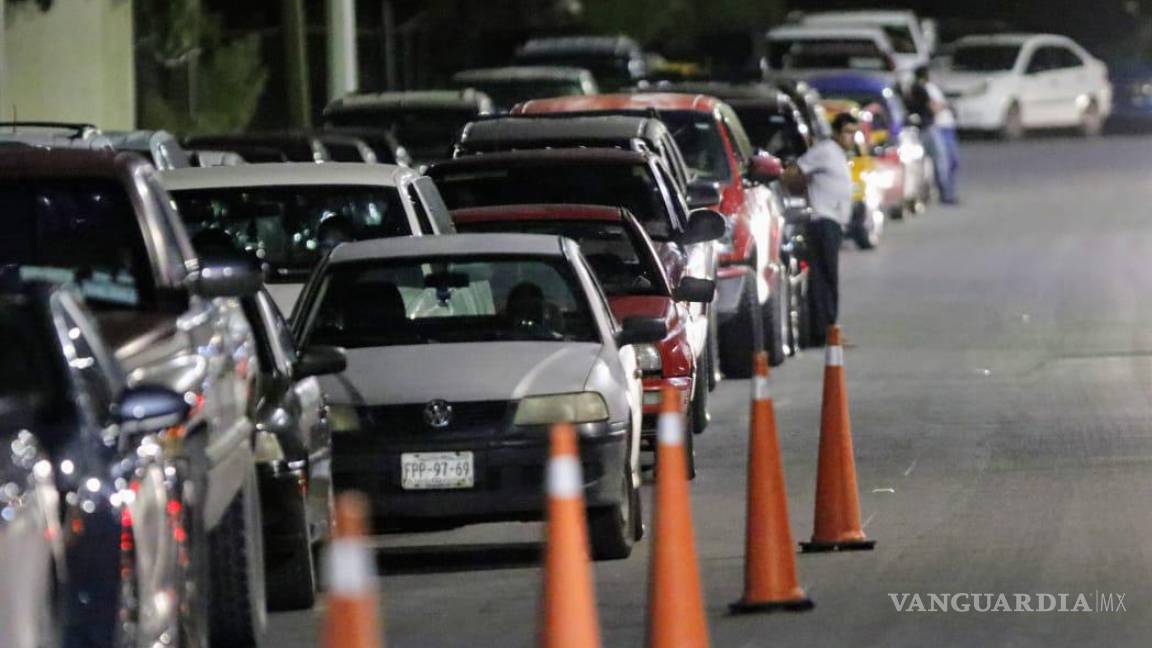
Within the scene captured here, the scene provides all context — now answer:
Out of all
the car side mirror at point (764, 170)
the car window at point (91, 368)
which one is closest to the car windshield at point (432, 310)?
the car window at point (91, 368)

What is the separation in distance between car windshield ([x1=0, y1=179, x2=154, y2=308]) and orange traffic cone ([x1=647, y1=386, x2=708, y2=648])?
80.9 inches

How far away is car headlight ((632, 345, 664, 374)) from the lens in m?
14.5

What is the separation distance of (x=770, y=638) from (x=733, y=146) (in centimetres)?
1144

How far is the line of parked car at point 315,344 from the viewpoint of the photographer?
25.0 ft

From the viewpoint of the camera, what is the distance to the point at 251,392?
410 inches

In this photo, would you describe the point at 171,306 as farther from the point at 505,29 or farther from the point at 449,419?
the point at 505,29

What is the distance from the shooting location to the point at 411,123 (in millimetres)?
28297

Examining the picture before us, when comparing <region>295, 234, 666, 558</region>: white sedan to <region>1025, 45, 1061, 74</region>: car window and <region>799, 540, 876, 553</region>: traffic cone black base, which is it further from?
<region>1025, 45, 1061, 74</region>: car window

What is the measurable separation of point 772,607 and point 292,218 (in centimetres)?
535

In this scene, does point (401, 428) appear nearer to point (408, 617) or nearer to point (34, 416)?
point (408, 617)

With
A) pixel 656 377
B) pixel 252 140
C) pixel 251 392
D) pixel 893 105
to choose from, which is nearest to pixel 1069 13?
pixel 893 105

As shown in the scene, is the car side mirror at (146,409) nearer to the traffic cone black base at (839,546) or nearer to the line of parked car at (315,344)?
the line of parked car at (315,344)

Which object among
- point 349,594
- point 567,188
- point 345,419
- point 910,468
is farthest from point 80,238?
point 567,188

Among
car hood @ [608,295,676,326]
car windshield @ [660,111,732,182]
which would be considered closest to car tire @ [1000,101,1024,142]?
car windshield @ [660,111,732,182]
